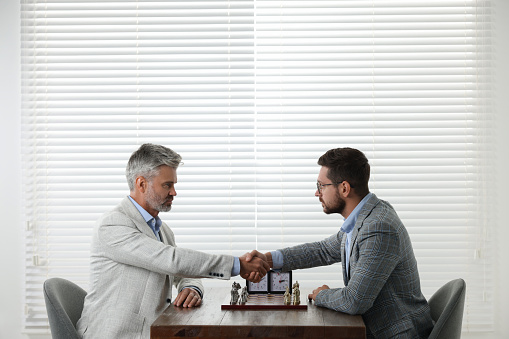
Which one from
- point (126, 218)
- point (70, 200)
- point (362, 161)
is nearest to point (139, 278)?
point (126, 218)

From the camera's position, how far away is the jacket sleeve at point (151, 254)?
2449 millimetres

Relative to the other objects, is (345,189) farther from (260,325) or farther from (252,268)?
(260,325)

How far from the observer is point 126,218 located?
2.59 meters

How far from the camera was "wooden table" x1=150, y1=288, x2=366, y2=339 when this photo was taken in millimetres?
2068

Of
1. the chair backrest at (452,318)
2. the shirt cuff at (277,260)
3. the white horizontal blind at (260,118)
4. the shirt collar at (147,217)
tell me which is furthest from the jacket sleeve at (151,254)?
the white horizontal blind at (260,118)

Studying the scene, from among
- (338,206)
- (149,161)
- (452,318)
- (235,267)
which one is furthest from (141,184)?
(452,318)

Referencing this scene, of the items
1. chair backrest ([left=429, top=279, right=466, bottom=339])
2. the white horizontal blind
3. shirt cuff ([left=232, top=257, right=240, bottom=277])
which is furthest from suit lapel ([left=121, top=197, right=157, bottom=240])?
chair backrest ([left=429, top=279, right=466, bottom=339])

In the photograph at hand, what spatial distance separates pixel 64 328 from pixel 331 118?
6.34ft

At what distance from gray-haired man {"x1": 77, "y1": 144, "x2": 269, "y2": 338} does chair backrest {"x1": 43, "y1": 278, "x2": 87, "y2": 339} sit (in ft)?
0.29

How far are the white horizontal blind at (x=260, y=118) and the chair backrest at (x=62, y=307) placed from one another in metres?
0.91

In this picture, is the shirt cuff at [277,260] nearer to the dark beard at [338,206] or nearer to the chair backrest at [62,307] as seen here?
the dark beard at [338,206]

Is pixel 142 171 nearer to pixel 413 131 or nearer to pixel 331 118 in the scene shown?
pixel 331 118

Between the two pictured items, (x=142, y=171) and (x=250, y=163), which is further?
(x=250, y=163)

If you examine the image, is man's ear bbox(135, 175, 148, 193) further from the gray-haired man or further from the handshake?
the handshake
